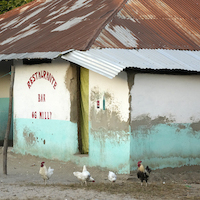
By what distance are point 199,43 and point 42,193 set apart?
5.39m

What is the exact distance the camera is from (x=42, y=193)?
7.65m

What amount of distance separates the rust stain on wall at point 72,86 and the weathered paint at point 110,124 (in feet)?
2.18

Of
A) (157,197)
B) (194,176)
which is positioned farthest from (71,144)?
(157,197)

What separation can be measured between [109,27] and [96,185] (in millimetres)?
3654

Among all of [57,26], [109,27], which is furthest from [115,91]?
[57,26]

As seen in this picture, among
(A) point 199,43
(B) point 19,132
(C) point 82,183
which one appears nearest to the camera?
(C) point 82,183

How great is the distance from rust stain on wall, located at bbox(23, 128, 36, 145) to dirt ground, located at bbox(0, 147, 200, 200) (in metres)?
0.91

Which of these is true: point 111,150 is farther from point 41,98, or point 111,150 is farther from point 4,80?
point 4,80

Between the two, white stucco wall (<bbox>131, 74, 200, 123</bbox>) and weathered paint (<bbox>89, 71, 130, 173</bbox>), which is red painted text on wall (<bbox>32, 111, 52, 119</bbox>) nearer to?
weathered paint (<bbox>89, 71, 130, 173</bbox>)

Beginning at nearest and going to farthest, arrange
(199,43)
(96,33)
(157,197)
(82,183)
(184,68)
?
(157,197) < (82,183) < (184,68) < (96,33) < (199,43)

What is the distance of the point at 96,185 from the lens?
8430mm

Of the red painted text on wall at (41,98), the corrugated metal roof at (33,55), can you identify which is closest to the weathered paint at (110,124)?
the corrugated metal roof at (33,55)

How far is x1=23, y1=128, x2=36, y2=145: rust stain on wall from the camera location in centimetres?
1170

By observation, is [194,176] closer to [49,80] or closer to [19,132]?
[49,80]
